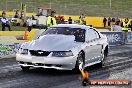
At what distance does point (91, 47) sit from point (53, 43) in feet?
5.32

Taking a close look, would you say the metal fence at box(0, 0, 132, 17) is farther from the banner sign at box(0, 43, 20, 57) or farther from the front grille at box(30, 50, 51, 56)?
the front grille at box(30, 50, 51, 56)

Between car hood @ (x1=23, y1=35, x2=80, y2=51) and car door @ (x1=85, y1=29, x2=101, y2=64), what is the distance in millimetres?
594

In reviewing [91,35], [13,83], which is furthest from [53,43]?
[13,83]

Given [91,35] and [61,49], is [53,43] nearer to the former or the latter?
[61,49]

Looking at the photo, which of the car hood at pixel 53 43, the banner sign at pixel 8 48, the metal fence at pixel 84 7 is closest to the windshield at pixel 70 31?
the car hood at pixel 53 43

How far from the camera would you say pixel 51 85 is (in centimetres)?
1002

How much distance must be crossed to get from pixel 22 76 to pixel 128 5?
184 feet

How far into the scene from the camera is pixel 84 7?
65.2m

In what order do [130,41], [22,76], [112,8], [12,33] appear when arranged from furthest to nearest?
1. [112,8]
2. [130,41]
3. [12,33]
4. [22,76]

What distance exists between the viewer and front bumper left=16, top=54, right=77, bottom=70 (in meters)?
11.5

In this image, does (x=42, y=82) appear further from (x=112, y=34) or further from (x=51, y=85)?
(x=112, y=34)

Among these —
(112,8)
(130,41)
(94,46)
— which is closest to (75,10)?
(112,8)

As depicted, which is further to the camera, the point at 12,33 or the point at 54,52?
the point at 12,33

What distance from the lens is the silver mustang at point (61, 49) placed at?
1160 cm
